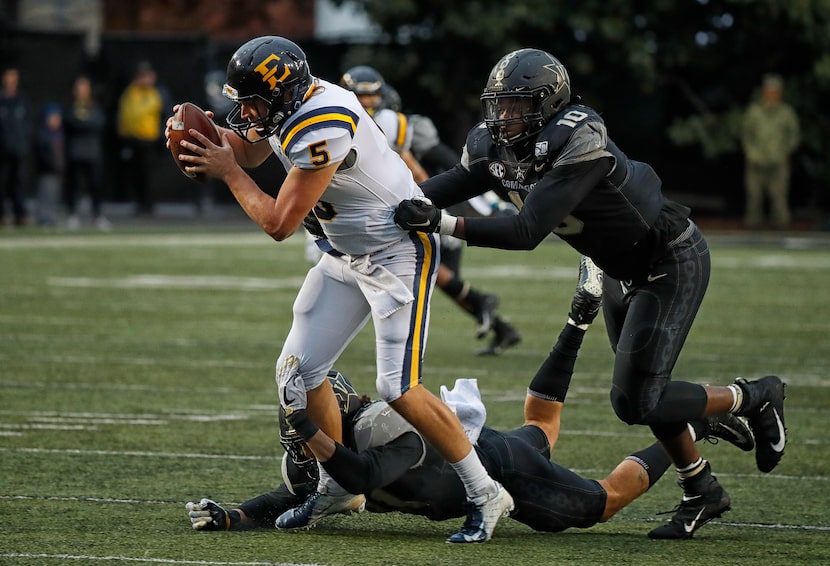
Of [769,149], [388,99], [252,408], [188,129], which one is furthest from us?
[769,149]

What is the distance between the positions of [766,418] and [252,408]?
2892mm

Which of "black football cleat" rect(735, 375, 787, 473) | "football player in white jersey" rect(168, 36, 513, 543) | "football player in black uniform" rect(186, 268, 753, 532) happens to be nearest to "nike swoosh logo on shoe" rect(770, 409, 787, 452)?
"black football cleat" rect(735, 375, 787, 473)

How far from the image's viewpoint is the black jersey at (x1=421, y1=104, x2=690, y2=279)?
5004mm

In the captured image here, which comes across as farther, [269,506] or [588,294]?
[588,294]

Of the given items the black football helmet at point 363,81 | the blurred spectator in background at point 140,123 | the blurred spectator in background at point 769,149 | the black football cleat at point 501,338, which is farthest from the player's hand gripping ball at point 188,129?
the blurred spectator in background at point 769,149

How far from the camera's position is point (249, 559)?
467cm

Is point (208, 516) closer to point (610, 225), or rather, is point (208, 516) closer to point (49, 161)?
point (610, 225)

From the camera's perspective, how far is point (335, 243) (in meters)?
5.36

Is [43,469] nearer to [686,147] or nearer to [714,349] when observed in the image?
[714,349]

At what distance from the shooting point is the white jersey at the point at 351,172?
5.07 metres

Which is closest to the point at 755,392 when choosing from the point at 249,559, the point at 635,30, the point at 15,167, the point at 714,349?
the point at 249,559

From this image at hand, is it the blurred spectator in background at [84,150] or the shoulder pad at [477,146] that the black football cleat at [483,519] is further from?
the blurred spectator in background at [84,150]

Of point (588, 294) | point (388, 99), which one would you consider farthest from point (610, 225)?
point (388, 99)

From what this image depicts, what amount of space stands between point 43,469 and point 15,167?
14.3 metres
